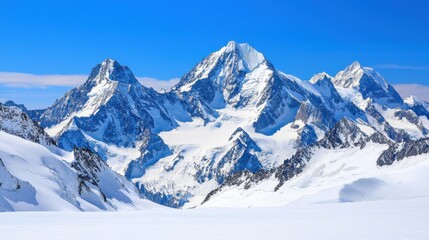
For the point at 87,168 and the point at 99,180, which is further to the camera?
the point at 99,180

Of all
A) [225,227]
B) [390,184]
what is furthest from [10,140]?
[390,184]

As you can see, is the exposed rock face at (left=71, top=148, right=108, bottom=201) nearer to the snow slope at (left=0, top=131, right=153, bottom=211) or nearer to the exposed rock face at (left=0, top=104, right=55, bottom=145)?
the snow slope at (left=0, top=131, right=153, bottom=211)

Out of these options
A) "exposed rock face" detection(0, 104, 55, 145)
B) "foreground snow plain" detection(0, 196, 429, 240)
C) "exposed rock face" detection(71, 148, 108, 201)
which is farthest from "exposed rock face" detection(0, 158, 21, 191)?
"exposed rock face" detection(0, 104, 55, 145)

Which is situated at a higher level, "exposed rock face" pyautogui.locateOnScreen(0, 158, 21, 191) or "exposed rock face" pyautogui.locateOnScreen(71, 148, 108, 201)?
"exposed rock face" pyautogui.locateOnScreen(71, 148, 108, 201)

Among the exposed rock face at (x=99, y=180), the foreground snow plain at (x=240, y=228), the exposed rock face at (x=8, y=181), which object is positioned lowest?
the foreground snow plain at (x=240, y=228)

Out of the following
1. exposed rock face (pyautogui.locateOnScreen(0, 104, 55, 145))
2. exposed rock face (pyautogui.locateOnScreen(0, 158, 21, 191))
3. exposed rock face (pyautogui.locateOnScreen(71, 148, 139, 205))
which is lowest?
exposed rock face (pyautogui.locateOnScreen(0, 158, 21, 191))

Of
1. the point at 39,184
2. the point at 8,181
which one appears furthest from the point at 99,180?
the point at 8,181

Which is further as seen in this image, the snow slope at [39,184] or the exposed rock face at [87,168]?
the exposed rock face at [87,168]

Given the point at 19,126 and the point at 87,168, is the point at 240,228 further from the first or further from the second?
the point at 19,126

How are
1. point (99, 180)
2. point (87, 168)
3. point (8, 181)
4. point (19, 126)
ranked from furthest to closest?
1. point (99, 180)
2. point (19, 126)
3. point (87, 168)
4. point (8, 181)

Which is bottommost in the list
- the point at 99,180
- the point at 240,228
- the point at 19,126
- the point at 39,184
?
the point at 240,228

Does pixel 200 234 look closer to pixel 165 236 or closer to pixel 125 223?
pixel 165 236

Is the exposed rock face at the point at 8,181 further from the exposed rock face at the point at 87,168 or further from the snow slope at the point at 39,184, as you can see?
the exposed rock face at the point at 87,168

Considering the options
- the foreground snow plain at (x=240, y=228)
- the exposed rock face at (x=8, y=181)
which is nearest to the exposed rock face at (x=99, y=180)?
the exposed rock face at (x=8, y=181)
